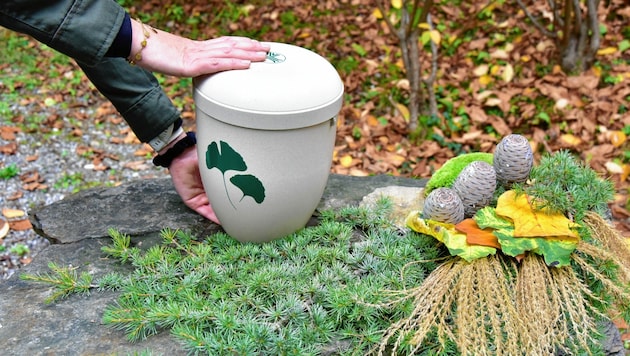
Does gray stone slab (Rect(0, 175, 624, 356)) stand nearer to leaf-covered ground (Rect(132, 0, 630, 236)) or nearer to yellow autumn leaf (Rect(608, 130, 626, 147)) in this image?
leaf-covered ground (Rect(132, 0, 630, 236))

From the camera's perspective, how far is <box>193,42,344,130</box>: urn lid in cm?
129

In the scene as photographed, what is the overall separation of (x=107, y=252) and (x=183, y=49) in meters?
0.54

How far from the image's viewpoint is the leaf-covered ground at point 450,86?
276cm

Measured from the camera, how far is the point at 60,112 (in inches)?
129

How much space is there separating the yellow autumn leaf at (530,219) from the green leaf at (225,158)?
0.63 meters

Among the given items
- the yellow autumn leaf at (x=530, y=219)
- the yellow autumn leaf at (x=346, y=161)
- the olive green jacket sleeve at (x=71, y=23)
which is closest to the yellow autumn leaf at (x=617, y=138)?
the yellow autumn leaf at (x=346, y=161)

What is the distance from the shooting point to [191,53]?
137 centimetres

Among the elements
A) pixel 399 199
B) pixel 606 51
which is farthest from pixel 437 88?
pixel 399 199

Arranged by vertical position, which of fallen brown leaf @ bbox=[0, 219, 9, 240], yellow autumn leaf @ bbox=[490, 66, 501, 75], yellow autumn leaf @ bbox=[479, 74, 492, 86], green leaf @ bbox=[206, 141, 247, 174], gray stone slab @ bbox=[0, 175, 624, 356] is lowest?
fallen brown leaf @ bbox=[0, 219, 9, 240]

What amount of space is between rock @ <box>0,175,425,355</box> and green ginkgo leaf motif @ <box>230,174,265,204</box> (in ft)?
0.92

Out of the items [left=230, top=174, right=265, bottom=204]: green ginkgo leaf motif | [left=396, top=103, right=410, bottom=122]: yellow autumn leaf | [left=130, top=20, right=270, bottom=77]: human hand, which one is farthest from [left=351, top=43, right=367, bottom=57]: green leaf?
[left=230, top=174, right=265, bottom=204]: green ginkgo leaf motif

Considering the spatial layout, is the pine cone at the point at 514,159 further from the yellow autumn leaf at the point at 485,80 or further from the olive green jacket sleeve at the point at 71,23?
the yellow autumn leaf at the point at 485,80

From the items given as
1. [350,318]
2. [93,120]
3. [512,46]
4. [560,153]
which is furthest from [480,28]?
[350,318]

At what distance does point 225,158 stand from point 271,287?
0.32m
